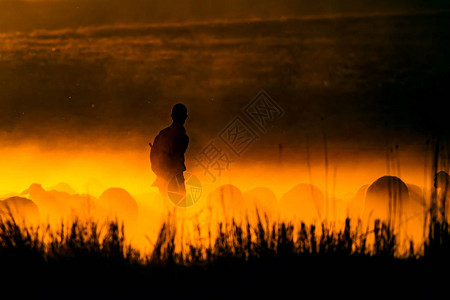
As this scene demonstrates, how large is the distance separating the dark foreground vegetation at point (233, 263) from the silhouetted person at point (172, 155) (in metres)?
2.13

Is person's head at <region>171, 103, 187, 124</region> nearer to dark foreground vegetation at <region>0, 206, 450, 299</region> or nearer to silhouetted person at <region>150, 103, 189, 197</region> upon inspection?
silhouetted person at <region>150, 103, 189, 197</region>

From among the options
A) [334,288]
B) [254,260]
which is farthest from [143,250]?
[334,288]

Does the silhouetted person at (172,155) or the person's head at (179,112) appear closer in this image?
the person's head at (179,112)

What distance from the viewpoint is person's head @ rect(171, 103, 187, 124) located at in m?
10.1

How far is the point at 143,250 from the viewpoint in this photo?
8.42m

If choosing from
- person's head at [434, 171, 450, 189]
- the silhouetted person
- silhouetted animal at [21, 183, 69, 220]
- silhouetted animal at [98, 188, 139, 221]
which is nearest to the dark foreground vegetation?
person's head at [434, 171, 450, 189]

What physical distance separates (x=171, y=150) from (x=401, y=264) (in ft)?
11.2

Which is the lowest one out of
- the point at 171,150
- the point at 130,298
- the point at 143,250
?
the point at 130,298

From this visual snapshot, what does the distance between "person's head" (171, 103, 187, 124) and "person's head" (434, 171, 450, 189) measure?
3160 mm

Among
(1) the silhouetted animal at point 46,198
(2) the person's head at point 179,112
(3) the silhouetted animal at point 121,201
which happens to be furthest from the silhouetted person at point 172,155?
(1) the silhouetted animal at point 46,198

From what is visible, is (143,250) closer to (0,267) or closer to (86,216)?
(86,216)

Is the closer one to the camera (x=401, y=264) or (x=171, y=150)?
(x=401, y=264)

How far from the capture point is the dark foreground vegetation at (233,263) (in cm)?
748

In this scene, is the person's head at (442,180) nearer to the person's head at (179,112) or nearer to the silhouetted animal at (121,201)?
the person's head at (179,112)
